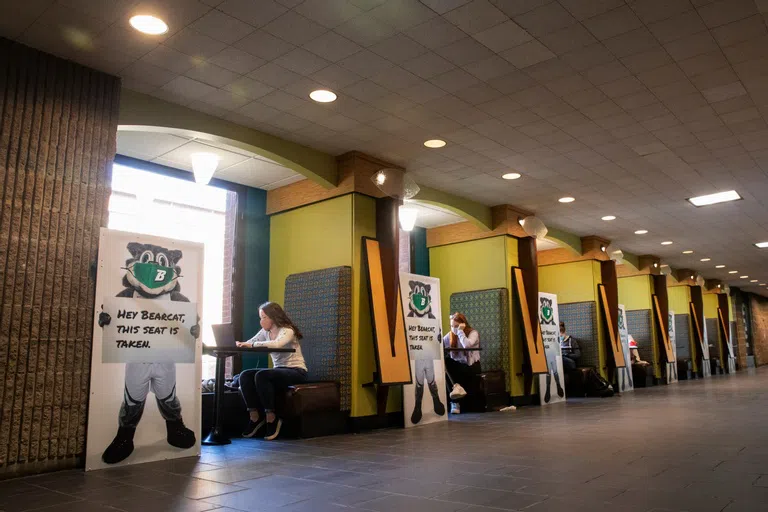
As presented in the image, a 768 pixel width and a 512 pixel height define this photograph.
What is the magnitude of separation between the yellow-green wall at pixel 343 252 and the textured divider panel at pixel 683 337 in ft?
46.2

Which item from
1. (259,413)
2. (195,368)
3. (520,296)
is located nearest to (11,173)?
(195,368)

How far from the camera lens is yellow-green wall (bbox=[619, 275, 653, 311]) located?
1538cm

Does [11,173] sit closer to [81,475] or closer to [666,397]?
[81,475]

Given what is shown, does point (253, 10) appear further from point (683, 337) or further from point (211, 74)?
point (683, 337)

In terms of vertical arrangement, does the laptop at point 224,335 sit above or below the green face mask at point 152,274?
below

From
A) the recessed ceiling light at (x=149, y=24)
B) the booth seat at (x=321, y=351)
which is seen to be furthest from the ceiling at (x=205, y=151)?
the recessed ceiling light at (x=149, y=24)

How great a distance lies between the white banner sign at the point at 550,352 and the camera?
10.2 metres

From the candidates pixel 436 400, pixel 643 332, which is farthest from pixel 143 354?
pixel 643 332

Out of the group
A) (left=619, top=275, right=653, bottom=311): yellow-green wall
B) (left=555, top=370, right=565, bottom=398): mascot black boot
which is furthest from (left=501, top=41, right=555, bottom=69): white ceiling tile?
(left=619, top=275, right=653, bottom=311): yellow-green wall

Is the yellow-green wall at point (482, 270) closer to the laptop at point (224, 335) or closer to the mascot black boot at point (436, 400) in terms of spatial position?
the mascot black boot at point (436, 400)

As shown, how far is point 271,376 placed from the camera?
6164 mm

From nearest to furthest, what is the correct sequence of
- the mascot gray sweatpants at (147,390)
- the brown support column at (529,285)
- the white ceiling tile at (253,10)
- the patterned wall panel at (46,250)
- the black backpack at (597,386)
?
the white ceiling tile at (253,10), the patterned wall panel at (46,250), the mascot gray sweatpants at (147,390), the brown support column at (529,285), the black backpack at (597,386)

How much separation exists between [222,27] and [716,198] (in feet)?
27.7

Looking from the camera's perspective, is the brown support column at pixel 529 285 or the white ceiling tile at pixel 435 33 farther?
the brown support column at pixel 529 285
